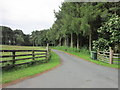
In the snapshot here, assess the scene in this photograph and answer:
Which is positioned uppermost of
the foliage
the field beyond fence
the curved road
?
the foliage

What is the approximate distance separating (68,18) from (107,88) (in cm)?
1978

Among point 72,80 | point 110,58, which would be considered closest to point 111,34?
point 110,58

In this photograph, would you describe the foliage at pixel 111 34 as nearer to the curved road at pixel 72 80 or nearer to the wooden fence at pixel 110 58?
the wooden fence at pixel 110 58

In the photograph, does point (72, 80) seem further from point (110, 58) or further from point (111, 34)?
point (111, 34)

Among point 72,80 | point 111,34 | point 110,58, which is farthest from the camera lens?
point 111,34

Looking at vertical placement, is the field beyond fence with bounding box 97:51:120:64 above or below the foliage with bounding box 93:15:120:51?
below

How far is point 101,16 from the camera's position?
59.5ft

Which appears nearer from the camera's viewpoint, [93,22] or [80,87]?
[80,87]

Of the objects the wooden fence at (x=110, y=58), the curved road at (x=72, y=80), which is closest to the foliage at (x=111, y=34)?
the wooden fence at (x=110, y=58)

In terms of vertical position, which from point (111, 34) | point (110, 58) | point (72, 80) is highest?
point (111, 34)

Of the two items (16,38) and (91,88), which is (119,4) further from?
(16,38)

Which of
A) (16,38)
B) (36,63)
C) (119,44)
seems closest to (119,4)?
(119,44)

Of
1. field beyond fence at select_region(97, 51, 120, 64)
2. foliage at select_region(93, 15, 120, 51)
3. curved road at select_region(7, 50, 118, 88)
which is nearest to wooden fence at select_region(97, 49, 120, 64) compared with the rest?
field beyond fence at select_region(97, 51, 120, 64)

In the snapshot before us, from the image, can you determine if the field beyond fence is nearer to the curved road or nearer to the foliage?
the foliage
